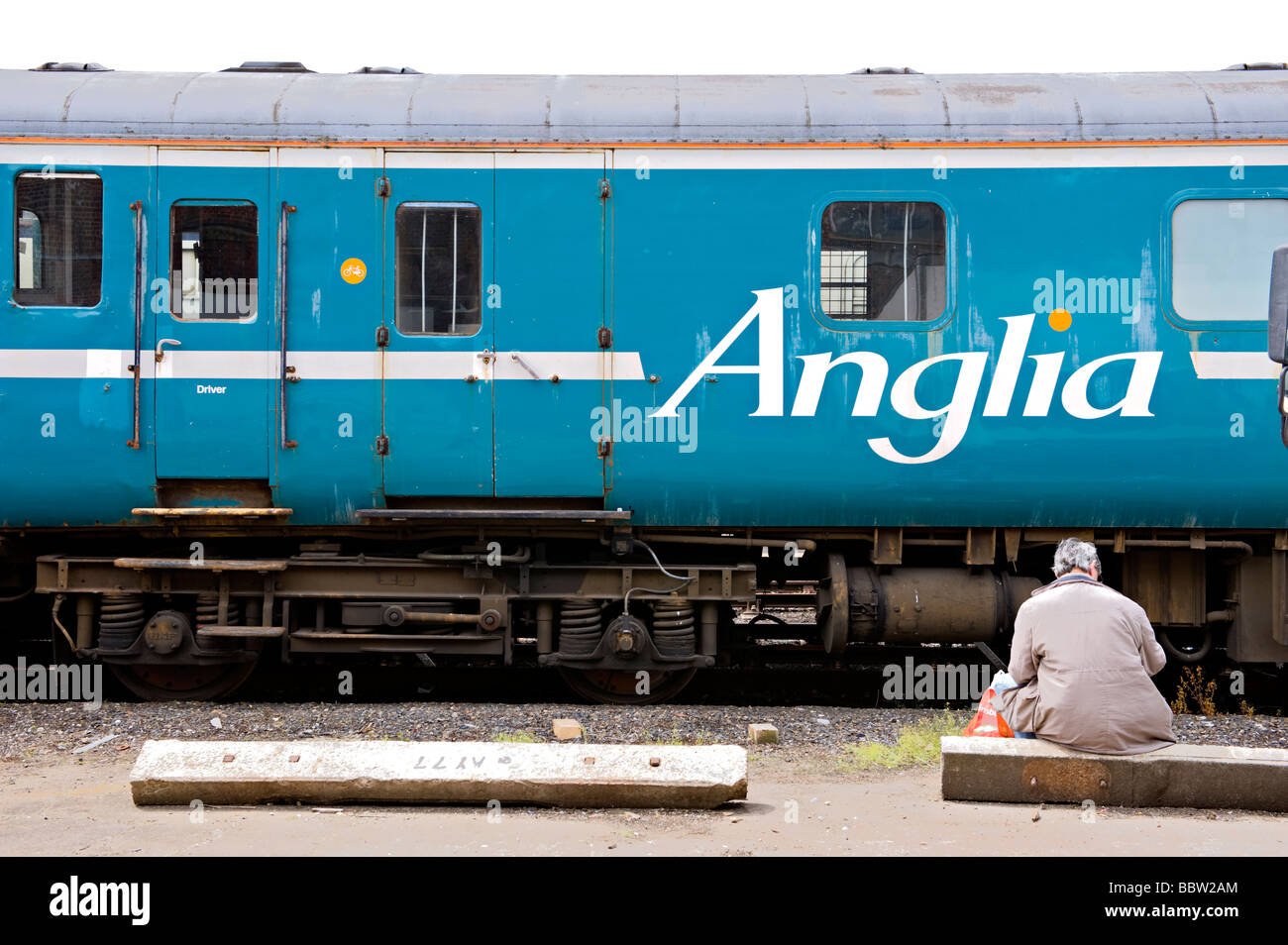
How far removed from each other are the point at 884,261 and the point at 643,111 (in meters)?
1.89

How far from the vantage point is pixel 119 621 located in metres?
7.93

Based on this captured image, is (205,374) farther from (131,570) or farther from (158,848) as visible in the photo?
(158,848)

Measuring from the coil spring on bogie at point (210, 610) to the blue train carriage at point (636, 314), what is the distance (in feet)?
1.11

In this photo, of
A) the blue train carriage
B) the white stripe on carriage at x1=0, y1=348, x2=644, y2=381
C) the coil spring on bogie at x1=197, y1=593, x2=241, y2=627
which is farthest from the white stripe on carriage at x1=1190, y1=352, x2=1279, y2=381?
the coil spring on bogie at x1=197, y1=593, x2=241, y2=627

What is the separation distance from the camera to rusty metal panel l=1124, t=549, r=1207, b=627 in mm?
8023

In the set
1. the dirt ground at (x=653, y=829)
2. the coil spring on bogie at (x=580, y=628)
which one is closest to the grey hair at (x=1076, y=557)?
the dirt ground at (x=653, y=829)

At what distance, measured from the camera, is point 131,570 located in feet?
25.9

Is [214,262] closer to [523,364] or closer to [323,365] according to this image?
[323,365]

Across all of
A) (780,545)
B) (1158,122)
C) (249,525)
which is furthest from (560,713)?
(1158,122)

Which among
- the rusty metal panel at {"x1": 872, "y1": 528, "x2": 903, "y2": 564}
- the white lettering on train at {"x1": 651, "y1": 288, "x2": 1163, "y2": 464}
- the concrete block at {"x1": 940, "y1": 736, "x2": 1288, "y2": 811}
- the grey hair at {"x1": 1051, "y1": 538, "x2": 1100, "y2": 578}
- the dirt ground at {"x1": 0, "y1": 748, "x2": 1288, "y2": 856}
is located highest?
the white lettering on train at {"x1": 651, "y1": 288, "x2": 1163, "y2": 464}

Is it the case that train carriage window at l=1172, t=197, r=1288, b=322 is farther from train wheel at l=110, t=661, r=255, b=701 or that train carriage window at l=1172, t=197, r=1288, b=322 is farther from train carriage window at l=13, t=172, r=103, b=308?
train carriage window at l=13, t=172, r=103, b=308

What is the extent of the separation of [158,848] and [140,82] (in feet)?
18.1

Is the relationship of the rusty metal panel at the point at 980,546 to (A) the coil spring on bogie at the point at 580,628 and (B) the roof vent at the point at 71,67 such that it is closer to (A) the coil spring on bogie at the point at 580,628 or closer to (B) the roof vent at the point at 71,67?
(A) the coil spring on bogie at the point at 580,628

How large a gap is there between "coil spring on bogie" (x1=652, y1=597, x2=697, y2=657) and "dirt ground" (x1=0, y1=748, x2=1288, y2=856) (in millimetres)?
2294
